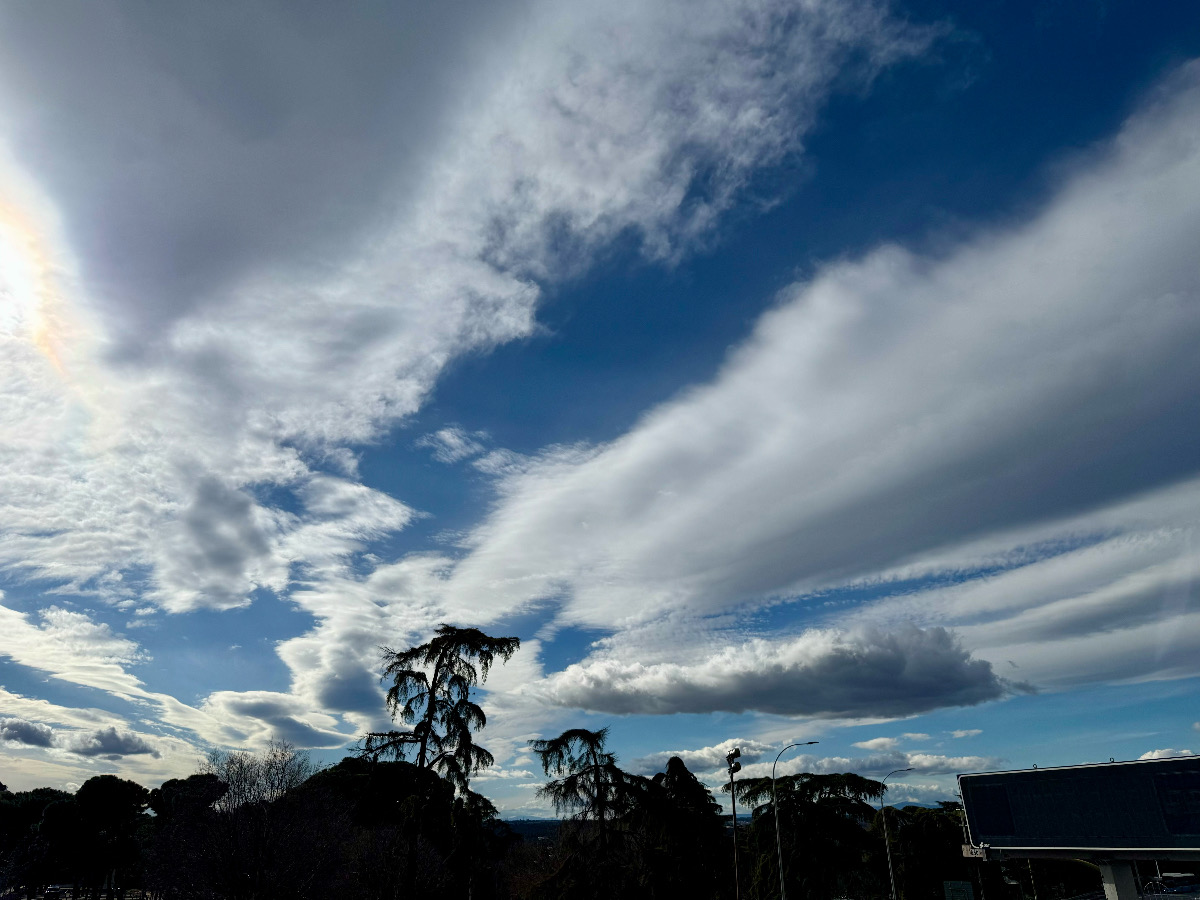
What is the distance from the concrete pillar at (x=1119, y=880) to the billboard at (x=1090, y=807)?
10.1 feet

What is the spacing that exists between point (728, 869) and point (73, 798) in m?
75.4

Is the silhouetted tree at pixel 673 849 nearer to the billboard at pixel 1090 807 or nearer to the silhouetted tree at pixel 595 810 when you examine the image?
the silhouetted tree at pixel 595 810

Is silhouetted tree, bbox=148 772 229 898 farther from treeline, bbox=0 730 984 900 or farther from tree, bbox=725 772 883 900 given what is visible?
tree, bbox=725 772 883 900

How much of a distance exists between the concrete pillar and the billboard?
121 inches

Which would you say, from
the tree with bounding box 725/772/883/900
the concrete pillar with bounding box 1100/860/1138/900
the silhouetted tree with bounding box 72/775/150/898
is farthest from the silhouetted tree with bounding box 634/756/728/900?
the silhouetted tree with bounding box 72/775/150/898

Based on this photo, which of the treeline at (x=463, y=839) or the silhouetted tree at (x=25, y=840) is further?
the silhouetted tree at (x=25, y=840)

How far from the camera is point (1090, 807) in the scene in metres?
57.5

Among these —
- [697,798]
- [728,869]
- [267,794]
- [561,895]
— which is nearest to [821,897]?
[728,869]

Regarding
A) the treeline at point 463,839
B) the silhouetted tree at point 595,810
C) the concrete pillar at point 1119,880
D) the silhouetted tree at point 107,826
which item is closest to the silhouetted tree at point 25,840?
the silhouetted tree at point 107,826

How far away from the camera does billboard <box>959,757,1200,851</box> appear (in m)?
53.0

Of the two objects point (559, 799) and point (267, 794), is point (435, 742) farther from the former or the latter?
point (267, 794)

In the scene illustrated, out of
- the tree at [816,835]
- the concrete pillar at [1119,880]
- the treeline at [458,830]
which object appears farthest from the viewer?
the concrete pillar at [1119,880]

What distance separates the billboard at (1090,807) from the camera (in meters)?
53.0

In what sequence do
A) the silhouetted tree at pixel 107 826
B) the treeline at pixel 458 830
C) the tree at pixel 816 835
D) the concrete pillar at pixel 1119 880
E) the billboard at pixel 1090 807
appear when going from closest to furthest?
the treeline at pixel 458 830 → the tree at pixel 816 835 → the billboard at pixel 1090 807 → the concrete pillar at pixel 1119 880 → the silhouetted tree at pixel 107 826
